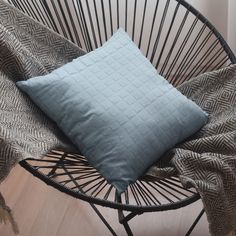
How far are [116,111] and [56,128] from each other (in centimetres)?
19

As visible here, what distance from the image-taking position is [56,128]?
4.17 ft

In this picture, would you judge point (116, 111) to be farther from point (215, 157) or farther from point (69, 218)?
point (69, 218)

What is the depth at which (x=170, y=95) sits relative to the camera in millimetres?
1290

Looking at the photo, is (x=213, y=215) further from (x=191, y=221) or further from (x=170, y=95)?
(x=191, y=221)

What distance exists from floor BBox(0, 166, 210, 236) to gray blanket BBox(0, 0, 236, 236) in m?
0.38

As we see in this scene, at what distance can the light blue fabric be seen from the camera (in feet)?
3.86

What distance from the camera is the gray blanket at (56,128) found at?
1057mm

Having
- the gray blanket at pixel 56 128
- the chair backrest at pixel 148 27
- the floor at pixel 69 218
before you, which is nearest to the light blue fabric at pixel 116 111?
the gray blanket at pixel 56 128

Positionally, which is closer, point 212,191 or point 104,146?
point 212,191

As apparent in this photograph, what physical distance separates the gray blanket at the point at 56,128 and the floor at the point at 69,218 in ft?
1.25

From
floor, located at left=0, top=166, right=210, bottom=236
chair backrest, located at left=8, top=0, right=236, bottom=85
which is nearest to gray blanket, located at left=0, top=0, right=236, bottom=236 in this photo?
chair backrest, located at left=8, top=0, right=236, bottom=85

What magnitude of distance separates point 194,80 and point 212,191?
0.48m

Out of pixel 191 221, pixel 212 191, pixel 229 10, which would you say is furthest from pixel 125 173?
pixel 229 10

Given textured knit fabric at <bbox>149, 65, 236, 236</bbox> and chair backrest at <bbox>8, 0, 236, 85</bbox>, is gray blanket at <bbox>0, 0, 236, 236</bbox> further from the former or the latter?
chair backrest at <bbox>8, 0, 236, 85</bbox>
